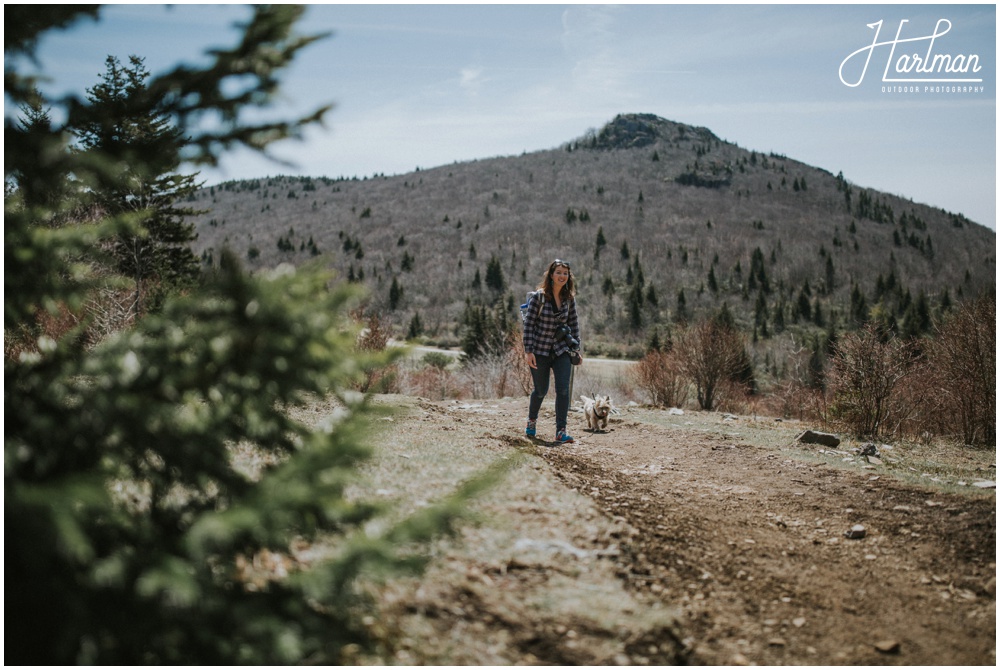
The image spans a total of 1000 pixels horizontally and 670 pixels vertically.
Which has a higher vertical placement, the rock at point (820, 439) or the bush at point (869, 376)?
the bush at point (869, 376)

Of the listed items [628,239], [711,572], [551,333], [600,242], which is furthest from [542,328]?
[628,239]

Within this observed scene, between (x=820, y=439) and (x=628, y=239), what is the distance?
257ft

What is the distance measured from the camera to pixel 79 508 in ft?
5.31

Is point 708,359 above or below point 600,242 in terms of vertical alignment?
below

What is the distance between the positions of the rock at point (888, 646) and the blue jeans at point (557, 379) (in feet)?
13.9

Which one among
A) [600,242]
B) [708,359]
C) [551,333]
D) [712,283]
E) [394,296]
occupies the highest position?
[600,242]

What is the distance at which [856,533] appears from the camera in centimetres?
432

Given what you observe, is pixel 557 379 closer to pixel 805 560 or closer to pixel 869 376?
pixel 805 560

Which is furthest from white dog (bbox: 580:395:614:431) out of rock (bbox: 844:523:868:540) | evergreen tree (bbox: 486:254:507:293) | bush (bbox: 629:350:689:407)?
evergreen tree (bbox: 486:254:507:293)

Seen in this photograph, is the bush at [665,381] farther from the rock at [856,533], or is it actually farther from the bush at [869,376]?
the rock at [856,533]

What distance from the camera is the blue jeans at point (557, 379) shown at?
698cm

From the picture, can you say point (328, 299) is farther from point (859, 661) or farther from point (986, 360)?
point (986, 360)

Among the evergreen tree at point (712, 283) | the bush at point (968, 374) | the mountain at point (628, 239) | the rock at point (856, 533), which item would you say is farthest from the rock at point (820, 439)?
the evergreen tree at point (712, 283)

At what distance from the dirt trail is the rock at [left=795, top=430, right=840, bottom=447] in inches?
72.9
